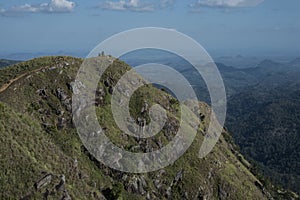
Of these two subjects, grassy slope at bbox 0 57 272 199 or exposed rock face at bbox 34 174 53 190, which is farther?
grassy slope at bbox 0 57 272 199

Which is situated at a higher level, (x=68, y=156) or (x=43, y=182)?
(x=43, y=182)

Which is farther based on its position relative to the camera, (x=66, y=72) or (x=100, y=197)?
(x=66, y=72)

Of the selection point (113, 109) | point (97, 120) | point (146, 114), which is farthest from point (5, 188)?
point (146, 114)

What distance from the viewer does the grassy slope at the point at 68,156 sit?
61844 millimetres

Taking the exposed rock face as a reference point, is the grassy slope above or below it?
below

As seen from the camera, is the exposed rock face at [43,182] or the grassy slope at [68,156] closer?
the exposed rock face at [43,182]

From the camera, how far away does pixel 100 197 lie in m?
73.4

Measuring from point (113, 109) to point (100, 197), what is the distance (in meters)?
37.6

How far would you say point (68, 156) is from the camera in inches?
3260

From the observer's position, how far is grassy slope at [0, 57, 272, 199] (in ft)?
203

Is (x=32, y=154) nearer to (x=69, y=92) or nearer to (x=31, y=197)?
(x=31, y=197)

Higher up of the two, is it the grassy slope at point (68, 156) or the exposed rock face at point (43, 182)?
the exposed rock face at point (43, 182)

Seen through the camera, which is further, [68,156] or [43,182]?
[68,156]

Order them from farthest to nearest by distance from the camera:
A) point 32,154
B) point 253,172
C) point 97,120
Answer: point 253,172 → point 97,120 → point 32,154
